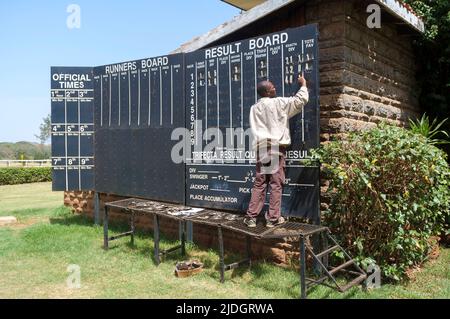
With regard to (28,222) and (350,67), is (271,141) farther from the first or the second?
(28,222)

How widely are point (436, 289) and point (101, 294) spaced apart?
4.04 m

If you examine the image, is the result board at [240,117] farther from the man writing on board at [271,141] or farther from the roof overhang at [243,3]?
the roof overhang at [243,3]

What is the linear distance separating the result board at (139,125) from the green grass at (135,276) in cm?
102

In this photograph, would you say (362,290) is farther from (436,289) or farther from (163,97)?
(163,97)

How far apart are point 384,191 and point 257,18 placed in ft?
10.0

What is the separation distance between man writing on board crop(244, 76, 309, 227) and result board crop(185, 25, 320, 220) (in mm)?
229

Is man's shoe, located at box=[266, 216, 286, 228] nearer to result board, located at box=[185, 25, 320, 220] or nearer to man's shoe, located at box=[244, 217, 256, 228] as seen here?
man's shoe, located at box=[244, 217, 256, 228]

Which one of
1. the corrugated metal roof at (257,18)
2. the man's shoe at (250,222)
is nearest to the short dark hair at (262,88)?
the corrugated metal roof at (257,18)

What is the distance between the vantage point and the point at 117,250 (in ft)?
22.9

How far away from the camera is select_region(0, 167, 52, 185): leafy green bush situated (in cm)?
2539
